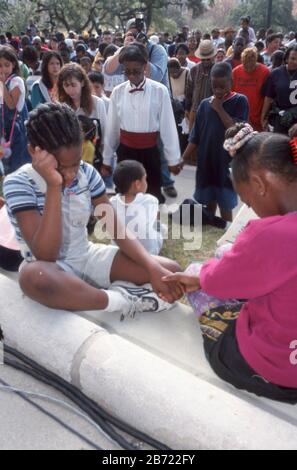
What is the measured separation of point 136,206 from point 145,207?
0.07 m

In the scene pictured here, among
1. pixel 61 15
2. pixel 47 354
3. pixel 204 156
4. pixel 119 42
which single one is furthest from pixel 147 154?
pixel 61 15

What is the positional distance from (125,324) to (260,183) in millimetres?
1156

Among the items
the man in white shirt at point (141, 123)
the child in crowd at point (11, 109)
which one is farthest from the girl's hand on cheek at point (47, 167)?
the child in crowd at point (11, 109)

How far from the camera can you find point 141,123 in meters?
4.39

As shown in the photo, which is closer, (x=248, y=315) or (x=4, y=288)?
(x=248, y=315)

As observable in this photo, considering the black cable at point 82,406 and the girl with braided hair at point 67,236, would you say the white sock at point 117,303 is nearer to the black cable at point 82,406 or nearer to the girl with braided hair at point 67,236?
the girl with braided hair at point 67,236

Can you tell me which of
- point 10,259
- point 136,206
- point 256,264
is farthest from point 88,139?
point 256,264

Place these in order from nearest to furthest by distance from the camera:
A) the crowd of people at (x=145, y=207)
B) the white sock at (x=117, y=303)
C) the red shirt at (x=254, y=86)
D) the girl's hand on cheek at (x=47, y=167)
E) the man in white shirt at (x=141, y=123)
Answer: the crowd of people at (x=145, y=207) → the girl's hand on cheek at (x=47, y=167) → the white sock at (x=117, y=303) → the man in white shirt at (x=141, y=123) → the red shirt at (x=254, y=86)

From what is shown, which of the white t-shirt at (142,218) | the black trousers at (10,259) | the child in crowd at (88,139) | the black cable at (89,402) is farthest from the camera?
the child in crowd at (88,139)

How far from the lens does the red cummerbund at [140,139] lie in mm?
4430

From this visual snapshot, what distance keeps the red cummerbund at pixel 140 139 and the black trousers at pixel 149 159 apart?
40mm

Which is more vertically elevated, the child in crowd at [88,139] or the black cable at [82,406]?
the child in crowd at [88,139]
